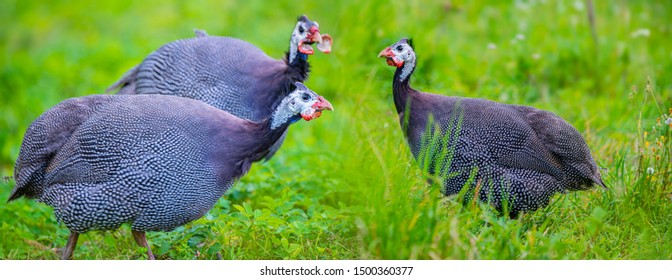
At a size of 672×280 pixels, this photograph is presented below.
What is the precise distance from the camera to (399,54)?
446 centimetres

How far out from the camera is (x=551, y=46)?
22.3 ft

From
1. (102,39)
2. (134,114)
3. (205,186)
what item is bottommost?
(102,39)

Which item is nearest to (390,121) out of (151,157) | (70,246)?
(151,157)

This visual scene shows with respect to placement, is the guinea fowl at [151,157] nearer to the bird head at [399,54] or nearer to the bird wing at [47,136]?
the bird wing at [47,136]

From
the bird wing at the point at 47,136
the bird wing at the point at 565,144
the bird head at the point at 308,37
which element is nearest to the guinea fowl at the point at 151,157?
the bird wing at the point at 47,136

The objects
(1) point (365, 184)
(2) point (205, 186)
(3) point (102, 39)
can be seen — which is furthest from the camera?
(3) point (102, 39)

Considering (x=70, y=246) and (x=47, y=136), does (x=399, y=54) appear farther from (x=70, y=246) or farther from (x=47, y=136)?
(x=70, y=246)

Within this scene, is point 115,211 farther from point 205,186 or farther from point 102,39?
point 102,39

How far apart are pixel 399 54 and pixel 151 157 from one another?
4.42 ft

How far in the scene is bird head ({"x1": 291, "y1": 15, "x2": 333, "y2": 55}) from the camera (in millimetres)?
Answer: 5059

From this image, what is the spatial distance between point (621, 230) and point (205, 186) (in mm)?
1976

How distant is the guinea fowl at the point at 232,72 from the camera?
5.13 metres

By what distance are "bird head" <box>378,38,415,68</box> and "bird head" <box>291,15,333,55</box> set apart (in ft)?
2.15

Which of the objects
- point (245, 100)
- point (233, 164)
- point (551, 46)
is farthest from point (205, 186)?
point (551, 46)
